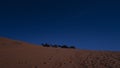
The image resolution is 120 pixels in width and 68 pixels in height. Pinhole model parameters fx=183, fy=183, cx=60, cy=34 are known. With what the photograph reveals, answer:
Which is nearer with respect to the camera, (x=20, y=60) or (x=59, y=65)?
(x=59, y=65)

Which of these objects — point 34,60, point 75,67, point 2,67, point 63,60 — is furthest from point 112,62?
point 2,67

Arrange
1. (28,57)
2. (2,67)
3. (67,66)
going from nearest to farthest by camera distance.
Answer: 1. (2,67)
2. (67,66)
3. (28,57)

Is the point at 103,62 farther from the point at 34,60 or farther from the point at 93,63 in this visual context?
the point at 34,60

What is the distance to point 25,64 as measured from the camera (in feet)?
45.0

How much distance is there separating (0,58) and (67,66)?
561cm

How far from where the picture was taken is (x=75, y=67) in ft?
43.9

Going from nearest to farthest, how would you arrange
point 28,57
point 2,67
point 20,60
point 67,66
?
point 2,67
point 67,66
point 20,60
point 28,57

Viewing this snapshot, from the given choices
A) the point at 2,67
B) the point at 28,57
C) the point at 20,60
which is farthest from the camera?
the point at 28,57

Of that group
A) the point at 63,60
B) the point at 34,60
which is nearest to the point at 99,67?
the point at 63,60

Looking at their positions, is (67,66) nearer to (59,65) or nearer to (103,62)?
(59,65)

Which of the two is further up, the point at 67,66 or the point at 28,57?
the point at 28,57

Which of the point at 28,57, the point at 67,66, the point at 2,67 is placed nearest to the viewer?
the point at 2,67

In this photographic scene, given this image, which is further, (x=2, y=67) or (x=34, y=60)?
(x=34, y=60)

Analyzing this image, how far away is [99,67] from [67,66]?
2.33m
